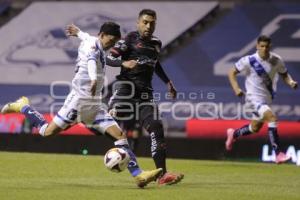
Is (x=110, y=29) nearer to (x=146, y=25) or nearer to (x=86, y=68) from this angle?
(x=86, y=68)

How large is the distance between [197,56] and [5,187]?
12662 millimetres

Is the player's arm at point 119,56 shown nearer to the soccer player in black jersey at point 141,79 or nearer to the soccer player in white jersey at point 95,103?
the soccer player in black jersey at point 141,79

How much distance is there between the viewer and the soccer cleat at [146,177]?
8.44m

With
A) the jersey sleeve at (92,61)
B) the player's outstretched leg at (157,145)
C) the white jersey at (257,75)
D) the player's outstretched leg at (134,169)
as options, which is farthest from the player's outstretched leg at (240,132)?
the jersey sleeve at (92,61)

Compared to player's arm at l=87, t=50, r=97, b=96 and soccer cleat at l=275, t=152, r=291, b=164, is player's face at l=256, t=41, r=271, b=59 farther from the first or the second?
player's arm at l=87, t=50, r=97, b=96

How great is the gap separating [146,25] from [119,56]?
1.67 feet

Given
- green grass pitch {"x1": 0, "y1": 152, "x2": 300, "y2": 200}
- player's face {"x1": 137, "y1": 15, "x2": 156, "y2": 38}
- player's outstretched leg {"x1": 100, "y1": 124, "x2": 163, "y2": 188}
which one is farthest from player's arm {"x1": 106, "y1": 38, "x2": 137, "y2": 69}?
green grass pitch {"x1": 0, "y1": 152, "x2": 300, "y2": 200}

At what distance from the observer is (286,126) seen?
17844 millimetres

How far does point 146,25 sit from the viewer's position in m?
9.40

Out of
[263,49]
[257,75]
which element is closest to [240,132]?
[257,75]

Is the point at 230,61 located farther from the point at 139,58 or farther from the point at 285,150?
the point at 139,58

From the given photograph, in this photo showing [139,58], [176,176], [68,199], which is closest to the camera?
[68,199]

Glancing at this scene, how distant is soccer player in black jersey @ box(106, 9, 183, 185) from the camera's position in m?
9.28

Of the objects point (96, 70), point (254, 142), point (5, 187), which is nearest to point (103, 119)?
point (96, 70)
